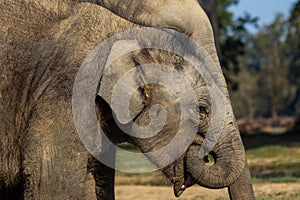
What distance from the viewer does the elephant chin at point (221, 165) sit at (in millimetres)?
5074

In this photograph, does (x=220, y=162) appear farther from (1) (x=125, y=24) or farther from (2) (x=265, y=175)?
(2) (x=265, y=175)

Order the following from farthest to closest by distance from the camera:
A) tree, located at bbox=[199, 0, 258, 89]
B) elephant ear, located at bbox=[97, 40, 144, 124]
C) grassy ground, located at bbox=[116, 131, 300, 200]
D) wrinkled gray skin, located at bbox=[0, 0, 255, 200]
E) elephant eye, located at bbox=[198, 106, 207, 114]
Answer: tree, located at bbox=[199, 0, 258, 89], grassy ground, located at bbox=[116, 131, 300, 200], elephant eye, located at bbox=[198, 106, 207, 114], elephant ear, located at bbox=[97, 40, 144, 124], wrinkled gray skin, located at bbox=[0, 0, 255, 200]

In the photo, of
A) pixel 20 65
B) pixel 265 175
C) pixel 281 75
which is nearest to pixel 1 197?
pixel 20 65

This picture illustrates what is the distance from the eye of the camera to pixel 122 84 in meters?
5.15

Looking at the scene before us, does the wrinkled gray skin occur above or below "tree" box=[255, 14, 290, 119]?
below

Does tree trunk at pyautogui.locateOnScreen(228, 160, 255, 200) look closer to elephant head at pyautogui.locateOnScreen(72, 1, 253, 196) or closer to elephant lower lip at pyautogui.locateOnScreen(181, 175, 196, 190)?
elephant head at pyautogui.locateOnScreen(72, 1, 253, 196)

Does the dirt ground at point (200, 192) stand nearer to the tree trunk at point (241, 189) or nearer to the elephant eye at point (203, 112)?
the tree trunk at point (241, 189)

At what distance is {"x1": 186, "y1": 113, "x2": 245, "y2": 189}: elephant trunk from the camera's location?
16.7 ft

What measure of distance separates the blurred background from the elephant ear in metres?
0.67

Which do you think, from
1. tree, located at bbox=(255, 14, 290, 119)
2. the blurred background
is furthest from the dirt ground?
tree, located at bbox=(255, 14, 290, 119)

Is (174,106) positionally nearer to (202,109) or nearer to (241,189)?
(202,109)

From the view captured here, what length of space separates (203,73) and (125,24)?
660 mm

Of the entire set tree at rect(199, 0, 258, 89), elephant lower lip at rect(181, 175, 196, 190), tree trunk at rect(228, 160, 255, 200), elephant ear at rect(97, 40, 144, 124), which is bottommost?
tree trunk at rect(228, 160, 255, 200)

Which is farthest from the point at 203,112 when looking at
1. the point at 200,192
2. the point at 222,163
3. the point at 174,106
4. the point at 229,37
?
the point at 229,37
